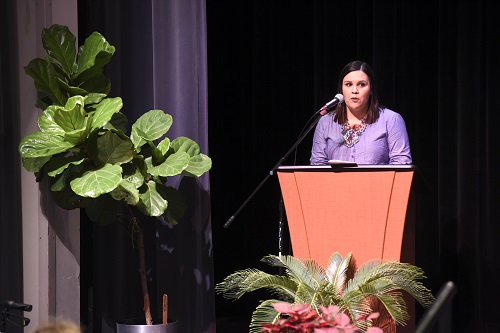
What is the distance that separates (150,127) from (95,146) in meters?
0.38

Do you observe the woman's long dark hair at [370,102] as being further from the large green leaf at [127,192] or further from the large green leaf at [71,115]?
the large green leaf at [71,115]

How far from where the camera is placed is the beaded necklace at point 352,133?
4.16m

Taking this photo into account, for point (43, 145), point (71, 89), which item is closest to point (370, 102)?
point (71, 89)

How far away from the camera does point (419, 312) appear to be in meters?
5.77

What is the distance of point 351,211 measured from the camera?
3664 mm

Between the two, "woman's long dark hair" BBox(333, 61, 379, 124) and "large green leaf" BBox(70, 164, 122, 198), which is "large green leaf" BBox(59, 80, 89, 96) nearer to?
"large green leaf" BBox(70, 164, 122, 198)

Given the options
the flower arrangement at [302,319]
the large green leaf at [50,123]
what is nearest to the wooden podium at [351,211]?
the large green leaf at [50,123]

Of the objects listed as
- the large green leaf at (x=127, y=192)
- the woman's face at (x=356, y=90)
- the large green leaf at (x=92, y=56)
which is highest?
the large green leaf at (x=92, y=56)

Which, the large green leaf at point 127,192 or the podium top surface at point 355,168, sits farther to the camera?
the large green leaf at point 127,192

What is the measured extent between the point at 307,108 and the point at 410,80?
88 cm

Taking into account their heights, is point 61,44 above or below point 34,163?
above

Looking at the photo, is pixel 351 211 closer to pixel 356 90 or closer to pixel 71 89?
pixel 356 90

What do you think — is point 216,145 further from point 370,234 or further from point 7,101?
point 370,234

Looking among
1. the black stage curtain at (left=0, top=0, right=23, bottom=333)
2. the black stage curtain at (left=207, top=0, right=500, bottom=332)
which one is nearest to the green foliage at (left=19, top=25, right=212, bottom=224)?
the black stage curtain at (left=0, top=0, right=23, bottom=333)
